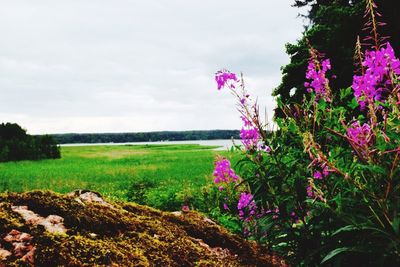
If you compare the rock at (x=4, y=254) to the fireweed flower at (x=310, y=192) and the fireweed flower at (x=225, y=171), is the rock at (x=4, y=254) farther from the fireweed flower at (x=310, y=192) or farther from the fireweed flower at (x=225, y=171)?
the fireweed flower at (x=225, y=171)

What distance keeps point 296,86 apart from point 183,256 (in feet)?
51.1

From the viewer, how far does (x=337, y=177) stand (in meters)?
2.77

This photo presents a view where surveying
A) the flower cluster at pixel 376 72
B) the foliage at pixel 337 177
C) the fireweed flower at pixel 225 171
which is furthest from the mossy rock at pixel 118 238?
the flower cluster at pixel 376 72

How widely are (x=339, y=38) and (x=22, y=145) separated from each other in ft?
107

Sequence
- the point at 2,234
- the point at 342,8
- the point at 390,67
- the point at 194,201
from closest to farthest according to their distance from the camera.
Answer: the point at 2,234 → the point at 390,67 → the point at 194,201 → the point at 342,8

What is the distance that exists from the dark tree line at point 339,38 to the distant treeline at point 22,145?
28822 millimetres

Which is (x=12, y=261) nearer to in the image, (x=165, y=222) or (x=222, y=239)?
(x=165, y=222)

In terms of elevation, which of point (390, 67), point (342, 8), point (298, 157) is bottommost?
point (298, 157)

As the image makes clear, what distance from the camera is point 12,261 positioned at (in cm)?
210

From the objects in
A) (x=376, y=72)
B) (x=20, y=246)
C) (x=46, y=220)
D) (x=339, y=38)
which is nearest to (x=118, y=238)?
(x=46, y=220)

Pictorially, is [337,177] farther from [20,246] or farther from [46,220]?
[20,246]

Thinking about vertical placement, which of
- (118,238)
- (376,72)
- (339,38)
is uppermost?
(339,38)

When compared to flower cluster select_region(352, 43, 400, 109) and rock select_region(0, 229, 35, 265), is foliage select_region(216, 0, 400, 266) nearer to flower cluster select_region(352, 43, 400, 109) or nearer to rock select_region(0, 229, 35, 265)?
flower cluster select_region(352, 43, 400, 109)

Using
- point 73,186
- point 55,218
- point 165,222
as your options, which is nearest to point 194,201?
point 165,222
